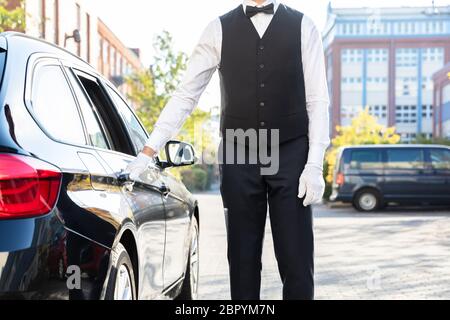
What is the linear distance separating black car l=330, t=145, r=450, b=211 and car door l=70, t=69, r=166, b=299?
1768cm

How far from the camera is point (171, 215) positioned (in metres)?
4.58

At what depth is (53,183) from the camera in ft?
8.91

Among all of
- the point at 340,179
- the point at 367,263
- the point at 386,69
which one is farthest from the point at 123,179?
the point at 386,69

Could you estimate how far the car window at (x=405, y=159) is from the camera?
850 inches

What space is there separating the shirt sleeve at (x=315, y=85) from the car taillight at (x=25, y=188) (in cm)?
115

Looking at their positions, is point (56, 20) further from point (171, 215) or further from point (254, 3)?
point (254, 3)

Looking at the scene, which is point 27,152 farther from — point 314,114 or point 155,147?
point 314,114

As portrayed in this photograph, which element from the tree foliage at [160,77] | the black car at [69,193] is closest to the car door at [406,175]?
the tree foliage at [160,77]

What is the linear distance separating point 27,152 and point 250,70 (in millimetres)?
1078

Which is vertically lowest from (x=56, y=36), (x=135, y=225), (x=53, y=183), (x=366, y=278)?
(x=366, y=278)

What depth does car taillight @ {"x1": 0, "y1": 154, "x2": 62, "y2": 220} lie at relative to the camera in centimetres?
258

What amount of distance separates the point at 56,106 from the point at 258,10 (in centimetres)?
96
